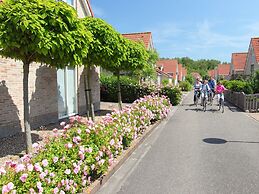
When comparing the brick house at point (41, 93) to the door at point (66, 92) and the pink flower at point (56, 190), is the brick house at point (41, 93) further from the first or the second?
the pink flower at point (56, 190)

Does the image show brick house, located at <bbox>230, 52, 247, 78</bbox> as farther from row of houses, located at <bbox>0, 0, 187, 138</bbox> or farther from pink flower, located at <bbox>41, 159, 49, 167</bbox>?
pink flower, located at <bbox>41, 159, 49, 167</bbox>

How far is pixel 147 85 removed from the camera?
1816cm

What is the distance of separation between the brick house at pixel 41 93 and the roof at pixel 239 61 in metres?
31.7

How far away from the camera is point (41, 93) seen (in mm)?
8625

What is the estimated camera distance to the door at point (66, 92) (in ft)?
32.8

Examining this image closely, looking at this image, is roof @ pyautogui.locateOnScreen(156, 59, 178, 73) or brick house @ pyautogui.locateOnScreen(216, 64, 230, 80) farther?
brick house @ pyautogui.locateOnScreen(216, 64, 230, 80)

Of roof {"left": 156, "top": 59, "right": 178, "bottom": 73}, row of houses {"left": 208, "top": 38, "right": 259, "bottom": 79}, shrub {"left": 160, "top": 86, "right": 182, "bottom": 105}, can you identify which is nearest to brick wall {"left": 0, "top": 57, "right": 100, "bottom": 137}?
shrub {"left": 160, "top": 86, "right": 182, "bottom": 105}

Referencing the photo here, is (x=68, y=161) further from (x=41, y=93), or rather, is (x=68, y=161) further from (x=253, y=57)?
(x=253, y=57)

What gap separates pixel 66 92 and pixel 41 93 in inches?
73.1

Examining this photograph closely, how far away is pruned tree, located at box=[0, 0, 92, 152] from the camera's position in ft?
13.3

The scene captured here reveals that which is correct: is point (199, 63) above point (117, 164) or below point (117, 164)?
above

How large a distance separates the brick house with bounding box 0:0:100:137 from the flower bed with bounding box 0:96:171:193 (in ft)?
10.9

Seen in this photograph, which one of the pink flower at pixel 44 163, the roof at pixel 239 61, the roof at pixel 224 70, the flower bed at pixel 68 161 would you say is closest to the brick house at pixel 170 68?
the roof at pixel 239 61

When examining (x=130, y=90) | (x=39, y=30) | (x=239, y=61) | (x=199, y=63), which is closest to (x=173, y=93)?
(x=130, y=90)
